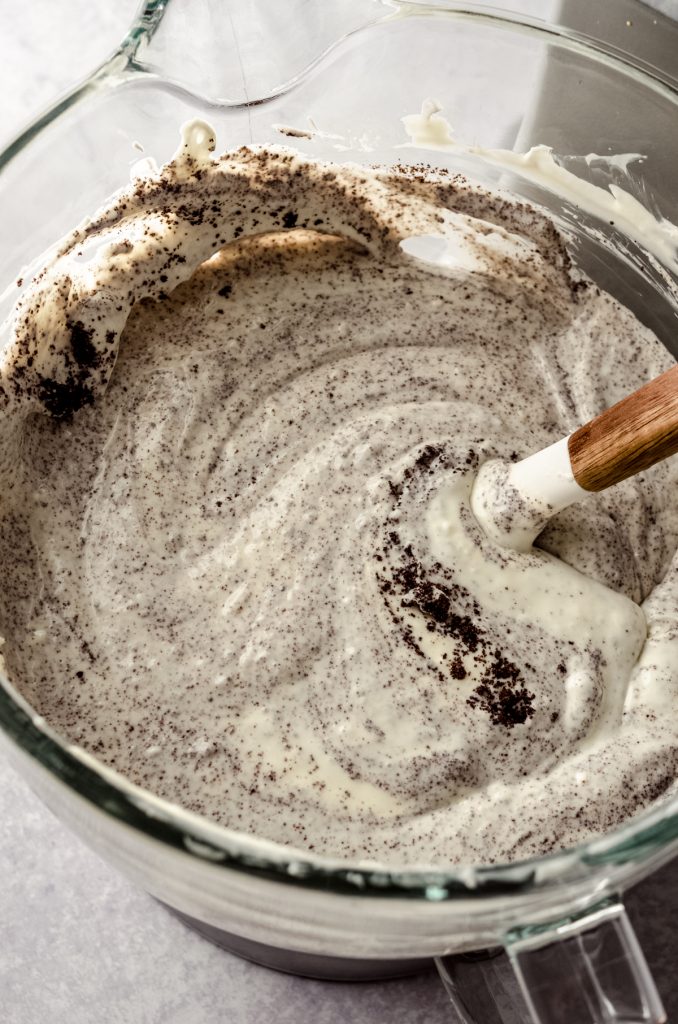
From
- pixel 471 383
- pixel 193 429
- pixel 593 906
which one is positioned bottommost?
pixel 593 906

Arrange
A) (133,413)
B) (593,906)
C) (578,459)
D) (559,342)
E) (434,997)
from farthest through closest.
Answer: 1. (559,342)
2. (133,413)
3. (434,997)
4. (578,459)
5. (593,906)

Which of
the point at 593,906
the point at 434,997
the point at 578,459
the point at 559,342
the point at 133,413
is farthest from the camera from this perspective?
the point at 559,342

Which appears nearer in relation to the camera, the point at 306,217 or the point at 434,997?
the point at 434,997

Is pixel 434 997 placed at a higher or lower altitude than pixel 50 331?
lower

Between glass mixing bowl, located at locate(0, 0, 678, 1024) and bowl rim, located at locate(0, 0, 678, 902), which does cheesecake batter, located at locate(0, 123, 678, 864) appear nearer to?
glass mixing bowl, located at locate(0, 0, 678, 1024)

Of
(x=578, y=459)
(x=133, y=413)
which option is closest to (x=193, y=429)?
(x=133, y=413)

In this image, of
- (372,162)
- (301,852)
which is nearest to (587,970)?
(301,852)

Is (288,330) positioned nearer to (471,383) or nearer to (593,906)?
(471,383)

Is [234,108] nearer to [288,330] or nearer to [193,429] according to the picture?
[288,330]
